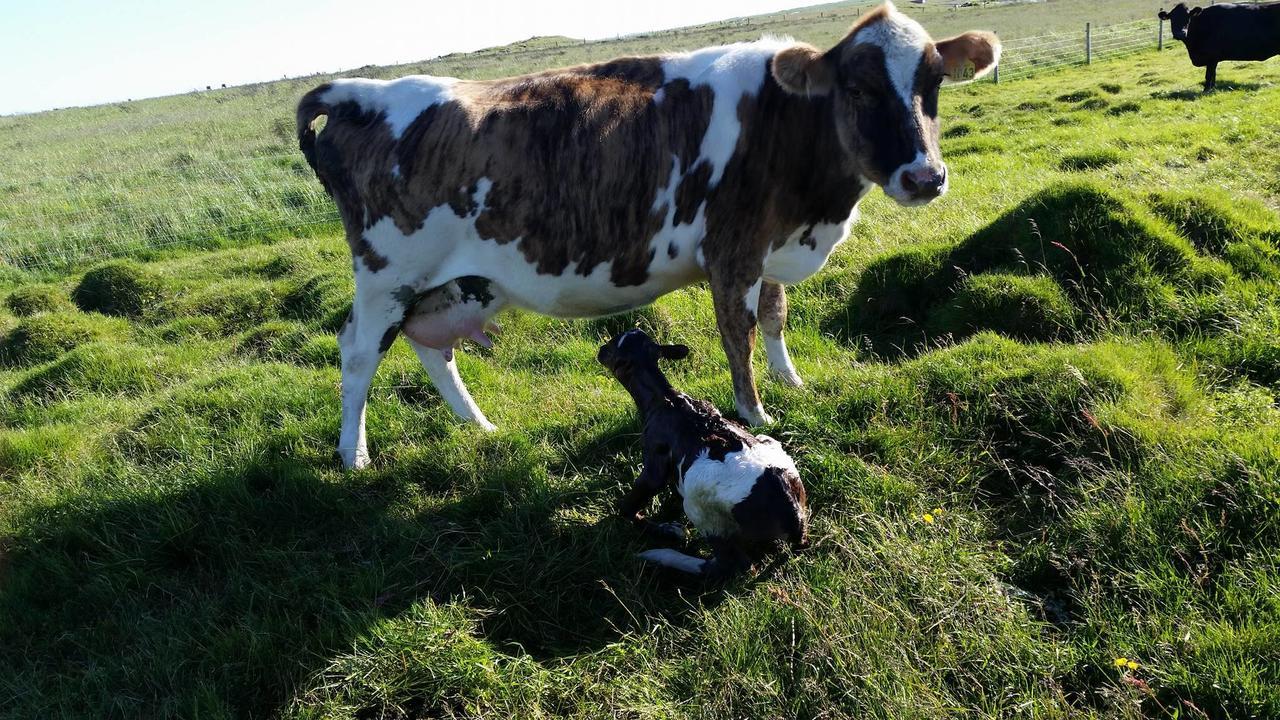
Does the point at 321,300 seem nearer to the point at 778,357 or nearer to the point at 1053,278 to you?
the point at 778,357

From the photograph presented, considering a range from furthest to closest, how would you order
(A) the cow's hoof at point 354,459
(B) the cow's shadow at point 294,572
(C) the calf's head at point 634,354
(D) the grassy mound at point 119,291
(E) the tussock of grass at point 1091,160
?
(E) the tussock of grass at point 1091,160 → (D) the grassy mound at point 119,291 → (A) the cow's hoof at point 354,459 → (C) the calf's head at point 634,354 → (B) the cow's shadow at point 294,572

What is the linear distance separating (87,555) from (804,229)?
425cm

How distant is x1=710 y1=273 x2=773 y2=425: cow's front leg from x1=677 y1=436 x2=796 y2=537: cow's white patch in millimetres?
1069

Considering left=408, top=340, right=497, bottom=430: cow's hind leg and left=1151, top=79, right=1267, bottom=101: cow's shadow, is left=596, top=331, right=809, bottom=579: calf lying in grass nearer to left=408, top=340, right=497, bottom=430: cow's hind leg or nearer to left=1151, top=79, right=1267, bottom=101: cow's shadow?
left=408, top=340, right=497, bottom=430: cow's hind leg

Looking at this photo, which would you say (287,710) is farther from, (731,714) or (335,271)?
(335,271)

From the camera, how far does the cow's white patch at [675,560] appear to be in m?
3.67

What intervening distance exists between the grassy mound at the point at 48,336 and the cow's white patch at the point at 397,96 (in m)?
4.68

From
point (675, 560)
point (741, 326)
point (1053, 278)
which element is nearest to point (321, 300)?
point (741, 326)

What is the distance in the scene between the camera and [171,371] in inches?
277

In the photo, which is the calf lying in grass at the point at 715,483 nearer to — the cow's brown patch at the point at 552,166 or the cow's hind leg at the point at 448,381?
the cow's brown patch at the point at 552,166

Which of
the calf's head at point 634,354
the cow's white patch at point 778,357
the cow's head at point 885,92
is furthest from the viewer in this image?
the cow's white patch at point 778,357

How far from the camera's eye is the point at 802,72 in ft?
14.7

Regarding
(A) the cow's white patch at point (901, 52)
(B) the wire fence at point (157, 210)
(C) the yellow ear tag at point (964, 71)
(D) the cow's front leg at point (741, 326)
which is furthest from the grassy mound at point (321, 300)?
(C) the yellow ear tag at point (964, 71)

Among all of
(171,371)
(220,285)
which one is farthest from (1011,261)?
(220,285)
